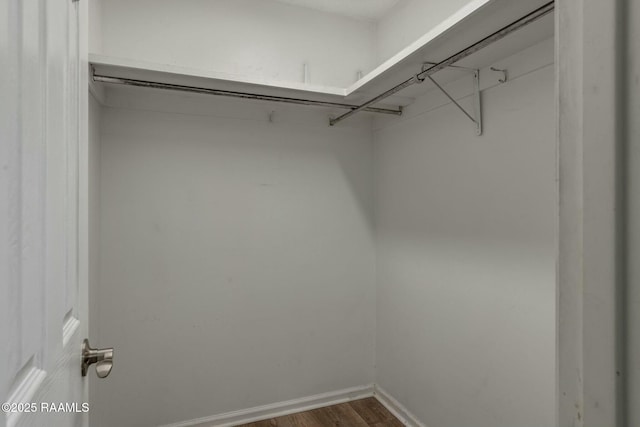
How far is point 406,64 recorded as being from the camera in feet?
5.15

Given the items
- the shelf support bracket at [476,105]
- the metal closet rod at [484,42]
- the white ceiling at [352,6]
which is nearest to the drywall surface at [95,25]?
the white ceiling at [352,6]

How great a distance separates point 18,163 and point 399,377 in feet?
8.08

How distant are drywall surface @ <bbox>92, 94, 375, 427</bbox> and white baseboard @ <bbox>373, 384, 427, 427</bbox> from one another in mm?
158

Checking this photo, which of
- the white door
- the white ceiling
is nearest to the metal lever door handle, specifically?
the white door

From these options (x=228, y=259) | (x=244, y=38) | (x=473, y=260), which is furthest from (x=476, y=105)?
(x=228, y=259)

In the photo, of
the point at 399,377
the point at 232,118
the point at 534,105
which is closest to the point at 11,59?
the point at 534,105

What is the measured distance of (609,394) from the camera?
1.18ft

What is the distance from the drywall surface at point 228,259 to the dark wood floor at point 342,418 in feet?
0.43

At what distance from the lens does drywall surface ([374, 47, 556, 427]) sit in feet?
4.77

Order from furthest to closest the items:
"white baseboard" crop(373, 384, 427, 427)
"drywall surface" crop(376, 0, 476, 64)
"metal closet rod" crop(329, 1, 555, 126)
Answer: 1. "white baseboard" crop(373, 384, 427, 427)
2. "drywall surface" crop(376, 0, 476, 64)
3. "metal closet rod" crop(329, 1, 555, 126)

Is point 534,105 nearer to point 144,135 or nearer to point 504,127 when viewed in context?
point 504,127

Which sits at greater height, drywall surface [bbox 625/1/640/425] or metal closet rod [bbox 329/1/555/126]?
metal closet rod [bbox 329/1/555/126]

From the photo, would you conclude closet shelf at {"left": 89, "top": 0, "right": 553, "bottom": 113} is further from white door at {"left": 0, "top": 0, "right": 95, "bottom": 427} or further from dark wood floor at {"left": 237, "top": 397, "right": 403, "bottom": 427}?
dark wood floor at {"left": 237, "top": 397, "right": 403, "bottom": 427}

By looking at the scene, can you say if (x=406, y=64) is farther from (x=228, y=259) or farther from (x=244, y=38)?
(x=228, y=259)
